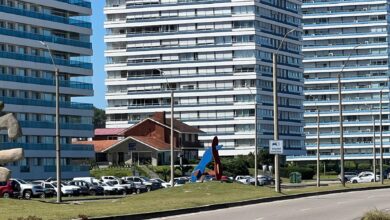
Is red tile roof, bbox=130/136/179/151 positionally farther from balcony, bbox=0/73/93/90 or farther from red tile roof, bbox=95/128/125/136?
red tile roof, bbox=95/128/125/136

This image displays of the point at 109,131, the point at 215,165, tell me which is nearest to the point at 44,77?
the point at 109,131

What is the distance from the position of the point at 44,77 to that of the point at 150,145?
2255 cm

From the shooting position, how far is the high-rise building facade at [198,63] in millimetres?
157875

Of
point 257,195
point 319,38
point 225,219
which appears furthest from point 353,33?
point 225,219

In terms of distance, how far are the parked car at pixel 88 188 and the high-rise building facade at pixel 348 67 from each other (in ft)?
387

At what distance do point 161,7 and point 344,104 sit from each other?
5658cm

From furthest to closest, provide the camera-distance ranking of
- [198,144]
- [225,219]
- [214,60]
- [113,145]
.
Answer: [214,60], [198,144], [113,145], [225,219]

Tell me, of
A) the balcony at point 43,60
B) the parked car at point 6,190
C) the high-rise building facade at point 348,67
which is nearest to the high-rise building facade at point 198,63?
the high-rise building facade at point 348,67

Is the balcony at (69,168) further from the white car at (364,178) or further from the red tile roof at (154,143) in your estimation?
the white car at (364,178)

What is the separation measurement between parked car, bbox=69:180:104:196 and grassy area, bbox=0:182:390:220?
24.2m

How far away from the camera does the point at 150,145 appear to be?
129 meters

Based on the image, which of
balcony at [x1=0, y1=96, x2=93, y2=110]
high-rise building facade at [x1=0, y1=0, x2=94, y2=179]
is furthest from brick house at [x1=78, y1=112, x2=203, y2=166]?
balcony at [x1=0, y1=96, x2=93, y2=110]

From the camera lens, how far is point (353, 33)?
196000 mm

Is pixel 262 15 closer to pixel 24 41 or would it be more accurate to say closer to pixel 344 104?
pixel 344 104
